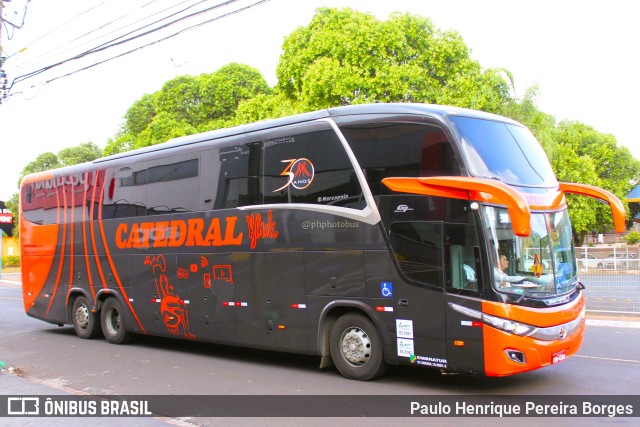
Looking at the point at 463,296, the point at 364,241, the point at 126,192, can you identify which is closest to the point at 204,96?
the point at 126,192

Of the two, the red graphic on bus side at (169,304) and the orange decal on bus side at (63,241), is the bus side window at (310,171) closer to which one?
the red graphic on bus side at (169,304)

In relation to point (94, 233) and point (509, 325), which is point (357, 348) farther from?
point (94, 233)

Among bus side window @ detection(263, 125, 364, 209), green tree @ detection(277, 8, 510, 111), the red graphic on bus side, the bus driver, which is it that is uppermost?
green tree @ detection(277, 8, 510, 111)

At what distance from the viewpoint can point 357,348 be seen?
8.99 metres

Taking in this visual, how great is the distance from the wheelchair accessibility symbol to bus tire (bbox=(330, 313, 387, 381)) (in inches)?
21.0

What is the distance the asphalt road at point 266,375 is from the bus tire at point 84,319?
78cm

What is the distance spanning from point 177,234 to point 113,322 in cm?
348

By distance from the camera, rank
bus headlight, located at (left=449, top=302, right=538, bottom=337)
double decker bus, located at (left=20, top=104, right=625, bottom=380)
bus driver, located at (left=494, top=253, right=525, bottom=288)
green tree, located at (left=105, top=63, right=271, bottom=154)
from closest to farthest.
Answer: bus headlight, located at (left=449, top=302, right=538, bottom=337), bus driver, located at (left=494, top=253, right=525, bottom=288), double decker bus, located at (left=20, top=104, right=625, bottom=380), green tree, located at (left=105, top=63, right=271, bottom=154)

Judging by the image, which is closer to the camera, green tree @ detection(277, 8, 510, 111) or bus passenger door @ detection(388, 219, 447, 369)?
bus passenger door @ detection(388, 219, 447, 369)

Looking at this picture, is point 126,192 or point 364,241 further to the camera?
point 126,192

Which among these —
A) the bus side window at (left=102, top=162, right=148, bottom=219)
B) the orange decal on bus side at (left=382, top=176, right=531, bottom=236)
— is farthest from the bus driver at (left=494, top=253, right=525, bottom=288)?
the bus side window at (left=102, top=162, right=148, bottom=219)

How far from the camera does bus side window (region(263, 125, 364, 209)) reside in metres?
9.09

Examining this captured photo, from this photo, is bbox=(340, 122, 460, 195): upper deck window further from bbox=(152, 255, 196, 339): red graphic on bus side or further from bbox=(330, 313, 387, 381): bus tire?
bbox=(152, 255, 196, 339): red graphic on bus side

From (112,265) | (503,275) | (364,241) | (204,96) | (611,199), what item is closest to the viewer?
(503,275)
